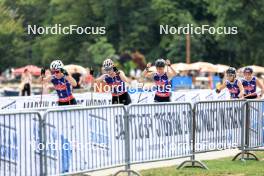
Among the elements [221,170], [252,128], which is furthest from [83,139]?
[252,128]

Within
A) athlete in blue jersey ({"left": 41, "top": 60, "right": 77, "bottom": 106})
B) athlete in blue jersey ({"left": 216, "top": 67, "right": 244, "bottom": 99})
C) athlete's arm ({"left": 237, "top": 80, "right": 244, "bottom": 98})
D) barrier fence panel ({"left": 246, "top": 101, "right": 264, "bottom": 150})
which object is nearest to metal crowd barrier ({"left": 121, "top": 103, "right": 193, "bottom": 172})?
barrier fence panel ({"left": 246, "top": 101, "right": 264, "bottom": 150})

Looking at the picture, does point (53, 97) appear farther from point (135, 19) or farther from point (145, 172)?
point (135, 19)

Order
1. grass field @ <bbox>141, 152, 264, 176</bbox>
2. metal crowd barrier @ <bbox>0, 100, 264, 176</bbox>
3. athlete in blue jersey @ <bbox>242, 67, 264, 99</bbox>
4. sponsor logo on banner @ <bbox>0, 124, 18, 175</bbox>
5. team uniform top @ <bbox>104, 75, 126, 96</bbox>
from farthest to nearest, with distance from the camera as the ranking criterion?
athlete in blue jersey @ <bbox>242, 67, 264, 99</bbox>, team uniform top @ <bbox>104, 75, 126, 96</bbox>, grass field @ <bbox>141, 152, 264, 176</bbox>, metal crowd barrier @ <bbox>0, 100, 264, 176</bbox>, sponsor logo on banner @ <bbox>0, 124, 18, 175</bbox>

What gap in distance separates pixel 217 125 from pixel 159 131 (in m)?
1.66

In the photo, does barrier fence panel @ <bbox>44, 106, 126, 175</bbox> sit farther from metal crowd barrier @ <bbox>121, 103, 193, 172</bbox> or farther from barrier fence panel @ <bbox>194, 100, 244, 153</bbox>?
barrier fence panel @ <bbox>194, 100, 244, 153</bbox>

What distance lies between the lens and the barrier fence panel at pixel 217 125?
44.4ft

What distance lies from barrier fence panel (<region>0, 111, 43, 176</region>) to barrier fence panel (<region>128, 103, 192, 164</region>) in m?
2.02

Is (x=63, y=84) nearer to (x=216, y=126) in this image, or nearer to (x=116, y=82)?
(x=116, y=82)

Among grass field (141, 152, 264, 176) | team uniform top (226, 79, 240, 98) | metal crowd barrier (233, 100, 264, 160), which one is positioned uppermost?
team uniform top (226, 79, 240, 98)

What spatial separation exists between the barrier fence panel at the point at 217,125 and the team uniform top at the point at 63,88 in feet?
12.7

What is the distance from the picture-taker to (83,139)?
11.3 m

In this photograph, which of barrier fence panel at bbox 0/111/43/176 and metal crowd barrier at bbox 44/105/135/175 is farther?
metal crowd barrier at bbox 44/105/135/175

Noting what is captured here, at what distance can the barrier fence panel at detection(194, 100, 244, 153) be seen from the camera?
13.5m

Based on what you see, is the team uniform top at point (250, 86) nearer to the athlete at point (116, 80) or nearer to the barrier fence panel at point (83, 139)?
the athlete at point (116, 80)
